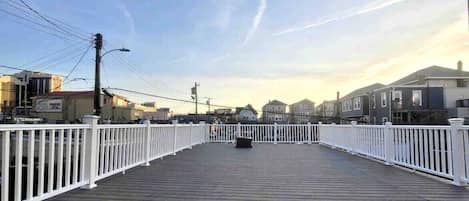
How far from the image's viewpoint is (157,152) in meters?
6.71

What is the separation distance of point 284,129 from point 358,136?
5.22m

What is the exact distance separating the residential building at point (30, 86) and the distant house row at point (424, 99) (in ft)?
98.0

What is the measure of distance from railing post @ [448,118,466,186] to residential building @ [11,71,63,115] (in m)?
36.5

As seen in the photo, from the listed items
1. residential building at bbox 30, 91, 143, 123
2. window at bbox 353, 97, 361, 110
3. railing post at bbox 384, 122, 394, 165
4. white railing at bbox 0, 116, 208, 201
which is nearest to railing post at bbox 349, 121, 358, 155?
railing post at bbox 384, 122, 394, 165

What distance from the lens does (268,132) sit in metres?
13.3

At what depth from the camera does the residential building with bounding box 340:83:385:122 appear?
3017cm

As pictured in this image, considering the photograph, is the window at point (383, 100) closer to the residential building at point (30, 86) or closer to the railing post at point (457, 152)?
the railing post at point (457, 152)

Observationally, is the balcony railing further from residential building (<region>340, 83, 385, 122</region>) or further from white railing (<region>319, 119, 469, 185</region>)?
residential building (<region>340, 83, 385, 122</region>)

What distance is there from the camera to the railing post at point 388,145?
243 inches

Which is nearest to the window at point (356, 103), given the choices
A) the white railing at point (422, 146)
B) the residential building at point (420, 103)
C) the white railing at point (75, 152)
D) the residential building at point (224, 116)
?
the residential building at point (420, 103)

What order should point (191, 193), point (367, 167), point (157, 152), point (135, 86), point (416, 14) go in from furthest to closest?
1. point (135, 86)
2. point (416, 14)
3. point (157, 152)
4. point (367, 167)
5. point (191, 193)

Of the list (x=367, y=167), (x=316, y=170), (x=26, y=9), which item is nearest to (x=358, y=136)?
(x=367, y=167)

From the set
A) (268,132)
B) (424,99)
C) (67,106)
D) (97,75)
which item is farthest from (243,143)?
(67,106)

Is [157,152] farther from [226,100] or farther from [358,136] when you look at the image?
[226,100]
